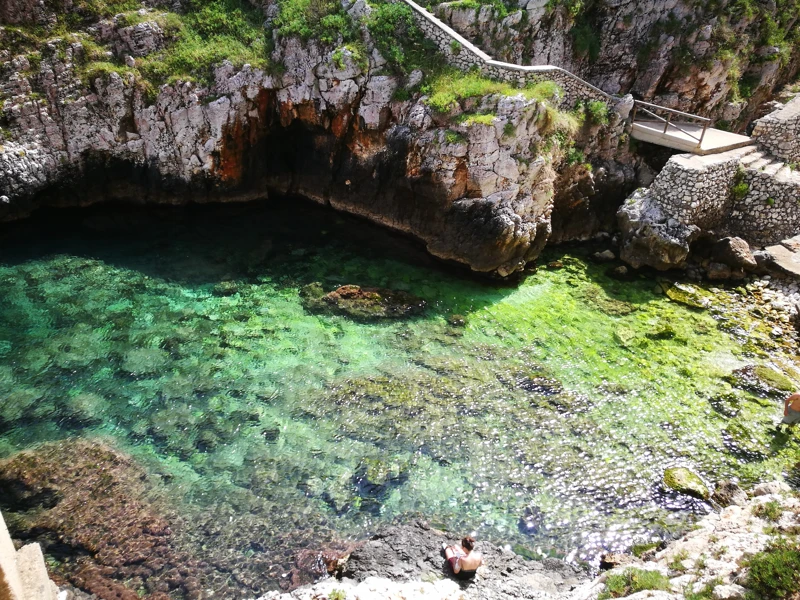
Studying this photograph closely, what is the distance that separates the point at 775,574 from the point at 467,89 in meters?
15.6

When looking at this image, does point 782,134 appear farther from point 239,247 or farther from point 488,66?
point 239,247

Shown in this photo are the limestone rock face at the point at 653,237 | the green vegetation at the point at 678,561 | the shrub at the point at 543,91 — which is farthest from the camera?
the limestone rock face at the point at 653,237

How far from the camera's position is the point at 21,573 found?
6949 mm

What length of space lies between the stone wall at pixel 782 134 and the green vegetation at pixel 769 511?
1640cm

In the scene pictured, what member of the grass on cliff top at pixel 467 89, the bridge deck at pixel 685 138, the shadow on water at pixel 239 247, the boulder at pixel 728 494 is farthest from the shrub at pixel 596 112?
the boulder at pixel 728 494

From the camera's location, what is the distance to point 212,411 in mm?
12492

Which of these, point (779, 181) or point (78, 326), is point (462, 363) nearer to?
point (78, 326)

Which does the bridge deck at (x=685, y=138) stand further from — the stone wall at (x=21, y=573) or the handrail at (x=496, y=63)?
the stone wall at (x=21, y=573)

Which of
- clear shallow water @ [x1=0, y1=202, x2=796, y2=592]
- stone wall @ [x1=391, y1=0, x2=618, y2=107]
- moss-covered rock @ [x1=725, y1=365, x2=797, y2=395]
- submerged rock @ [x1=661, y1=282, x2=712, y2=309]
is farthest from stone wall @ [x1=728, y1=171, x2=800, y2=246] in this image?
moss-covered rock @ [x1=725, y1=365, x2=797, y2=395]

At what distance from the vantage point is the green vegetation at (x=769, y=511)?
28.9 ft

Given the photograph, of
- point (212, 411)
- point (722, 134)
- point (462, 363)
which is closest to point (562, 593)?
point (462, 363)

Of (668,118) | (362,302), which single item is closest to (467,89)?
(668,118)

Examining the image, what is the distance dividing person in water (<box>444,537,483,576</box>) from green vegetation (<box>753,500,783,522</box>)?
5.12 metres

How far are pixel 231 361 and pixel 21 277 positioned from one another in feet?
27.2
